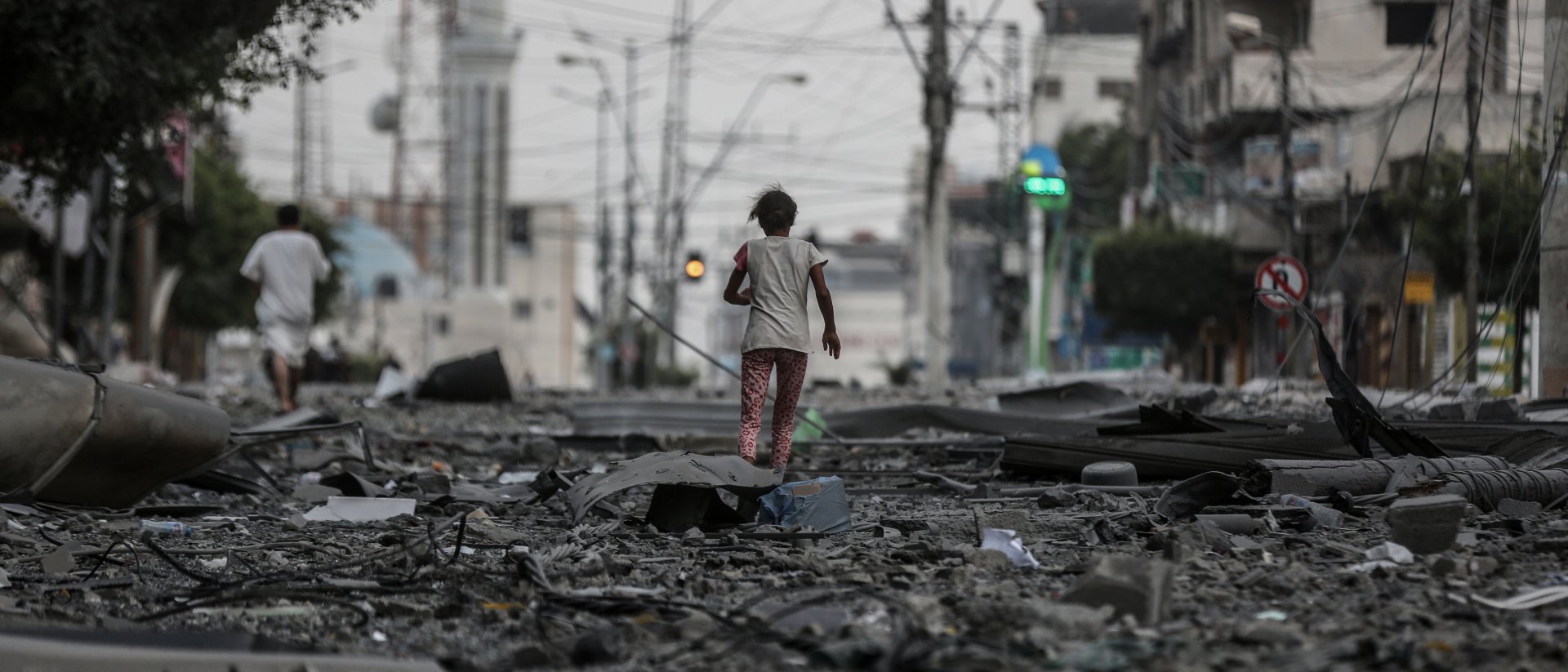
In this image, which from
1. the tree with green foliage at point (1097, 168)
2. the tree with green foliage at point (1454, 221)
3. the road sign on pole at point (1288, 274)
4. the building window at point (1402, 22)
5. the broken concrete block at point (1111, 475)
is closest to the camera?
the broken concrete block at point (1111, 475)

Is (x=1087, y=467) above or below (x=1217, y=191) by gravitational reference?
below

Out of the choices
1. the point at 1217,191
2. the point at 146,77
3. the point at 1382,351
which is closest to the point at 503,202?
the point at 1217,191

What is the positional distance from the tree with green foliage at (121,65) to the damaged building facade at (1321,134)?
751 inches

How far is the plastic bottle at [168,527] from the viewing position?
729 cm

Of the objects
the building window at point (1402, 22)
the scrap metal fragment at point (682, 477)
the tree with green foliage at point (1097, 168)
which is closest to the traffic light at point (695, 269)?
the scrap metal fragment at point (682, 477)

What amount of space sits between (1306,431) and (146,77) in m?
8.92

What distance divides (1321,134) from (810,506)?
37205mm

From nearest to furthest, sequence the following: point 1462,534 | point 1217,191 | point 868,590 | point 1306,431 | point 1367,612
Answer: point 1367,612 < point 868,590 < point 1462,534 < point 1306,431 < point 1217,191

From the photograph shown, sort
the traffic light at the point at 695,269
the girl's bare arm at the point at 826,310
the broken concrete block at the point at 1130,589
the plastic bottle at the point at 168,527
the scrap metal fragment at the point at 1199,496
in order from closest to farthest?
1. the broken concrete block at the point at 1130,589
2. the scrap metal fragment at the point at 1199,496
3. the plastic bottle at the point at 168,527
4. the girl's bare arm at the point at 826,310
5. the traffic light at the point at 695,269

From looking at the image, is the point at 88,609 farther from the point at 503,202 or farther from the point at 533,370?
the point at 533,370

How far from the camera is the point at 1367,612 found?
4664 millimetres

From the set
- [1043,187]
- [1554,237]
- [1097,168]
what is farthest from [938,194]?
[1097,168]

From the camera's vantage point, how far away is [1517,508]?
6.75 m

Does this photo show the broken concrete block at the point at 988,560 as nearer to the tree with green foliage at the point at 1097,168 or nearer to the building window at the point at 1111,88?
the tree with green foliage at the point at 1097,168
